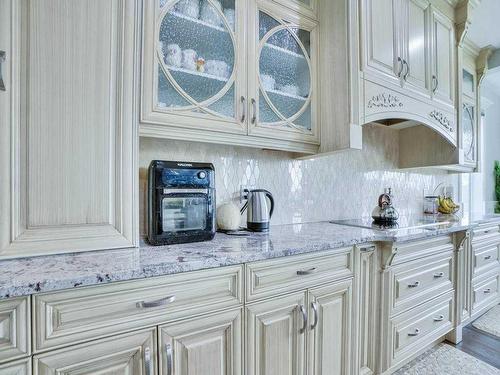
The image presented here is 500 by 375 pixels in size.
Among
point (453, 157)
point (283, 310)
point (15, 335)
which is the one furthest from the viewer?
point (453, 157)

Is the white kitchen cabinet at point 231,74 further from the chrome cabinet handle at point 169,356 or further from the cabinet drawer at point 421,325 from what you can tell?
the cabinet drawer at point 421,325

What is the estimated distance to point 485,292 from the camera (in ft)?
8.18

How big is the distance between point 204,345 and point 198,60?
1.25 m

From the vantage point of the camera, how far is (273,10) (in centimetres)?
154

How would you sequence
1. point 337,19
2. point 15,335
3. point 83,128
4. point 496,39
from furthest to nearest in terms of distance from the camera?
point 496,39, point 337,19, point 83,128, point 15,335

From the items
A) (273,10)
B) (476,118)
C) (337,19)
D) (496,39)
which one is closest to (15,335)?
(273,10)

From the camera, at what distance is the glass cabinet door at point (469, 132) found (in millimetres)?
2785

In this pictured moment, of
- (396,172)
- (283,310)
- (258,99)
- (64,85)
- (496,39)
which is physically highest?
(496,39)

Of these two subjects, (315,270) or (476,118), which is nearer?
(315,270)

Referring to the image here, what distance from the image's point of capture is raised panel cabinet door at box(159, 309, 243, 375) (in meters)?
0.91

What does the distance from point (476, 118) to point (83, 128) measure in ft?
12.1

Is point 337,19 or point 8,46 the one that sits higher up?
point 337,19

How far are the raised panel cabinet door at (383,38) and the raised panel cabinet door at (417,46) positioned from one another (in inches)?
3.2

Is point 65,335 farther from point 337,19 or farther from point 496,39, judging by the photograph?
point 496,39
